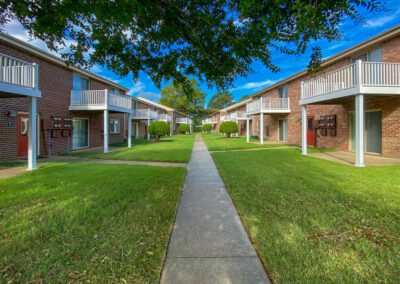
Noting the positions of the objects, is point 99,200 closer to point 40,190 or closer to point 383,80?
point 40,190

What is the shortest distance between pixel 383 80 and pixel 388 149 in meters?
3.42

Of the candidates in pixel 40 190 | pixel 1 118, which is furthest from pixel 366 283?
pixel 1 118

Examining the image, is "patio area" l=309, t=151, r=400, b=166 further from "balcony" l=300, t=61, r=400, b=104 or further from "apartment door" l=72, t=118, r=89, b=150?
"apartment door" l=72, t=118, r=89, b=150

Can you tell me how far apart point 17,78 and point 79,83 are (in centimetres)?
821

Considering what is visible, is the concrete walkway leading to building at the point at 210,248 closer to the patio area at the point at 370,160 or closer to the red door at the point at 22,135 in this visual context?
the patio area at the point at 370,160

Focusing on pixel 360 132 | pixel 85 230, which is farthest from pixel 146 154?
pixel 360 132

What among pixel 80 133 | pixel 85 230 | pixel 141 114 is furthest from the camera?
pixel 141 114

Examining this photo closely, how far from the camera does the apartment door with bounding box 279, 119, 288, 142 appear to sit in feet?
72.2

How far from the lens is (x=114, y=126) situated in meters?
22.3

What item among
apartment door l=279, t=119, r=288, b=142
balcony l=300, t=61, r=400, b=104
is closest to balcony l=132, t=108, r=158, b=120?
apartment door l=279, t=119, r=288, b=142

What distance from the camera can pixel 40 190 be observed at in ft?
18.7

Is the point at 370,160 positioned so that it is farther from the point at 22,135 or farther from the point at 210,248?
the point at 22,135

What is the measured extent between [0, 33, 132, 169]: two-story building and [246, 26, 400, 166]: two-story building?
946cm

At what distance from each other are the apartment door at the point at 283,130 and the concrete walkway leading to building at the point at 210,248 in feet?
61.1
